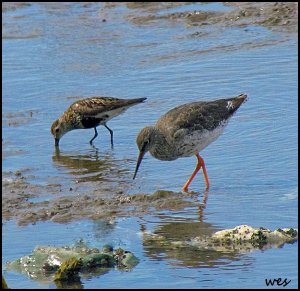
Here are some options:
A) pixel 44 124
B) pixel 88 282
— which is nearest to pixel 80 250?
pixel 88 282

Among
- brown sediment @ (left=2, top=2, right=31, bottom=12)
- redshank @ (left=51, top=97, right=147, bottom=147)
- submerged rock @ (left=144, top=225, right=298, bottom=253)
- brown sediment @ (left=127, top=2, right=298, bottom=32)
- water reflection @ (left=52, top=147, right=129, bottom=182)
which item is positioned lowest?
water reflection @ (left=52, top=147, right=129, bottom=182)

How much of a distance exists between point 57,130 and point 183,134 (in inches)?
95.0

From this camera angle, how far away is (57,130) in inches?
515

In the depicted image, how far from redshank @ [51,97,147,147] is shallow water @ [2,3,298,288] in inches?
7.7

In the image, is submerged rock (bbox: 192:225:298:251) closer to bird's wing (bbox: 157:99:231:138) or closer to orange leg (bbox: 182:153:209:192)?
orange leg (bbox: 182:153:209:192)

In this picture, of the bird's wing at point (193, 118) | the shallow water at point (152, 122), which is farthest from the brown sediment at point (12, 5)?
the bird's wing at point (193, 118)

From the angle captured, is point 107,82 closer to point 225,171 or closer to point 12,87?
point 12,87

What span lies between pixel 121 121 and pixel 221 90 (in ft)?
4.73

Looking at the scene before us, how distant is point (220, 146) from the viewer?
12.3 meters

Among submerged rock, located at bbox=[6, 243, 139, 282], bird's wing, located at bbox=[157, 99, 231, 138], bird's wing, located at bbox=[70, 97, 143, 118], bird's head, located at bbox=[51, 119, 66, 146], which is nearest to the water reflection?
bird's head, located at bbox=[51, 119, 66, 146]

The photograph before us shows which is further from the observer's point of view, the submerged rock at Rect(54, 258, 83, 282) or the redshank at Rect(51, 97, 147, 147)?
the redshank at Rect(51, 97, 147, 147)

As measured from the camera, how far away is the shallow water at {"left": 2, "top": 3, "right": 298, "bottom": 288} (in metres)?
8.80

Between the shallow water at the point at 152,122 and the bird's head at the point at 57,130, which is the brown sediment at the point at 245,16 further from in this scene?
the bird's head at the point at 57,130

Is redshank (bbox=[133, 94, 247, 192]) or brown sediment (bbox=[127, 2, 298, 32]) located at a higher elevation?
brown sediment (bbox=[127, 2, 298, 32])
